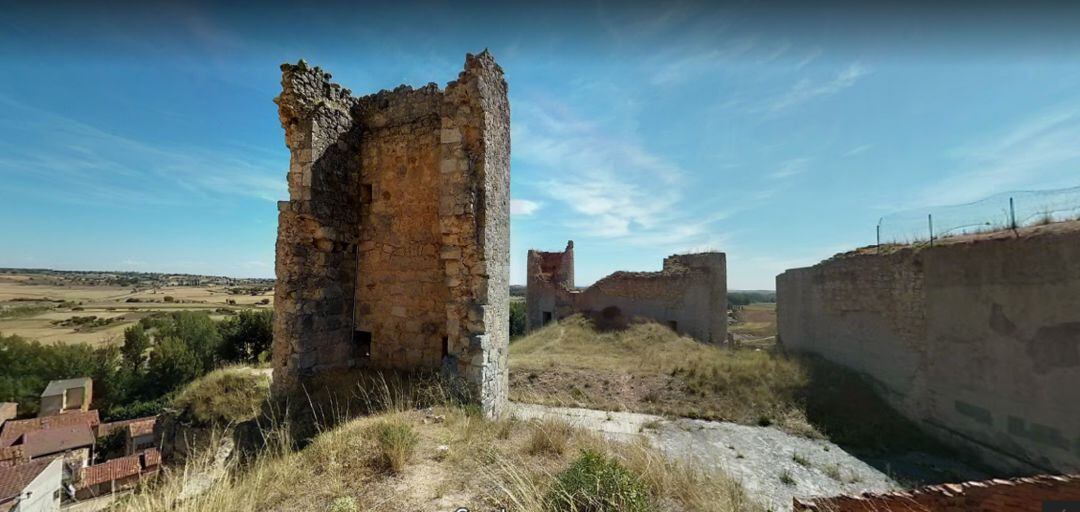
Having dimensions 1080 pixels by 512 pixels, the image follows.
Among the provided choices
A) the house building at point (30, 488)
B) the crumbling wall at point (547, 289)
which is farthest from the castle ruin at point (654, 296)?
the house building at point (30, 488)

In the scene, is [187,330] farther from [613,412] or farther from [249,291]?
[249,291]

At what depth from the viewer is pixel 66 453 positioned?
59.1ft

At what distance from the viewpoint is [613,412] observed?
1025 cm

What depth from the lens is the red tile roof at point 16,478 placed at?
10.1 m

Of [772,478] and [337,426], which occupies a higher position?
[337,426]

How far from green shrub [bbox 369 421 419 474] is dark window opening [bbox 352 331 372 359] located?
3.33 metres

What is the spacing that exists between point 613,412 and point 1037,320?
27.5ft

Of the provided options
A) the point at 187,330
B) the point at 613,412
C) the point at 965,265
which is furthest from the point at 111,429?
the point at 965,265

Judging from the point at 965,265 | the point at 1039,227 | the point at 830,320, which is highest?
the point at 1039,227

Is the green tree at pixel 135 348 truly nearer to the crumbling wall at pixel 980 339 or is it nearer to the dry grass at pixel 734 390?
the dry grass at pixel 734 390

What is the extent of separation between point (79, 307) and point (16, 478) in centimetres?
8480

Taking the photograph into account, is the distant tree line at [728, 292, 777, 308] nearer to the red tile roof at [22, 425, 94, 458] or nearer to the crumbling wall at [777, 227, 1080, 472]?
the crumbling wall at [777, 227, 1080, 472]

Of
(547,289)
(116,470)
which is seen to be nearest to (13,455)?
(116,470)

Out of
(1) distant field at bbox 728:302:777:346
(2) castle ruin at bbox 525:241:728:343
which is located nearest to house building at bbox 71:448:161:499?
(2) castle ruin at bbox 525:241:728:343
